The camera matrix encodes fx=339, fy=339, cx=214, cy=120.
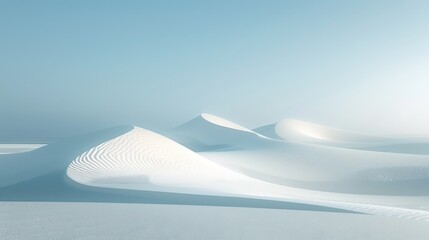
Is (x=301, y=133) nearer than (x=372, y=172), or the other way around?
(x=372, y=172)

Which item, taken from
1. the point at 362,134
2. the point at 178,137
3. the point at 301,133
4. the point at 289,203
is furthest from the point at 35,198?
the point at 362,134

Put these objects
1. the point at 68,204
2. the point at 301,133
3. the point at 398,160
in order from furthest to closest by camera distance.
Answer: the point at 301,133, the point at 398,160, the point at 68,204

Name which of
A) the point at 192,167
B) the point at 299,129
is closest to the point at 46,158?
the point at 192,167

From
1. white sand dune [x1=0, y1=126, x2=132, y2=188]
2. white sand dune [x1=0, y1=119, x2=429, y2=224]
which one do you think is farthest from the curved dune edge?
white sand dune [x1=0, y1=126, x2=132, y2=188]

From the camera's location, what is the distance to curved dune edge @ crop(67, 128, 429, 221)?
10.1 m

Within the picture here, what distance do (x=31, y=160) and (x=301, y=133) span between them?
47.7m

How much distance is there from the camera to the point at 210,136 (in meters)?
46.3

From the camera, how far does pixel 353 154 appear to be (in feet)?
82.7

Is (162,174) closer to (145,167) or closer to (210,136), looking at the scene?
(145,167)

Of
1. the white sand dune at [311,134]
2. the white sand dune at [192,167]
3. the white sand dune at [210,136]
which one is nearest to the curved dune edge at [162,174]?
the white sand dune at [192,167]

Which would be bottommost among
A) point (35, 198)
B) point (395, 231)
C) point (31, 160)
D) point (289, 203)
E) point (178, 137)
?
point (178, 137)

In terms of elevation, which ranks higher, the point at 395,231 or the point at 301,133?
the point at 395,231

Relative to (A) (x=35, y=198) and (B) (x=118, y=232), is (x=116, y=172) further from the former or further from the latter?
(B) (x=118, y=232)

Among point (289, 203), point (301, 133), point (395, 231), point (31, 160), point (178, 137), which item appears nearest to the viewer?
point (395, 231)
